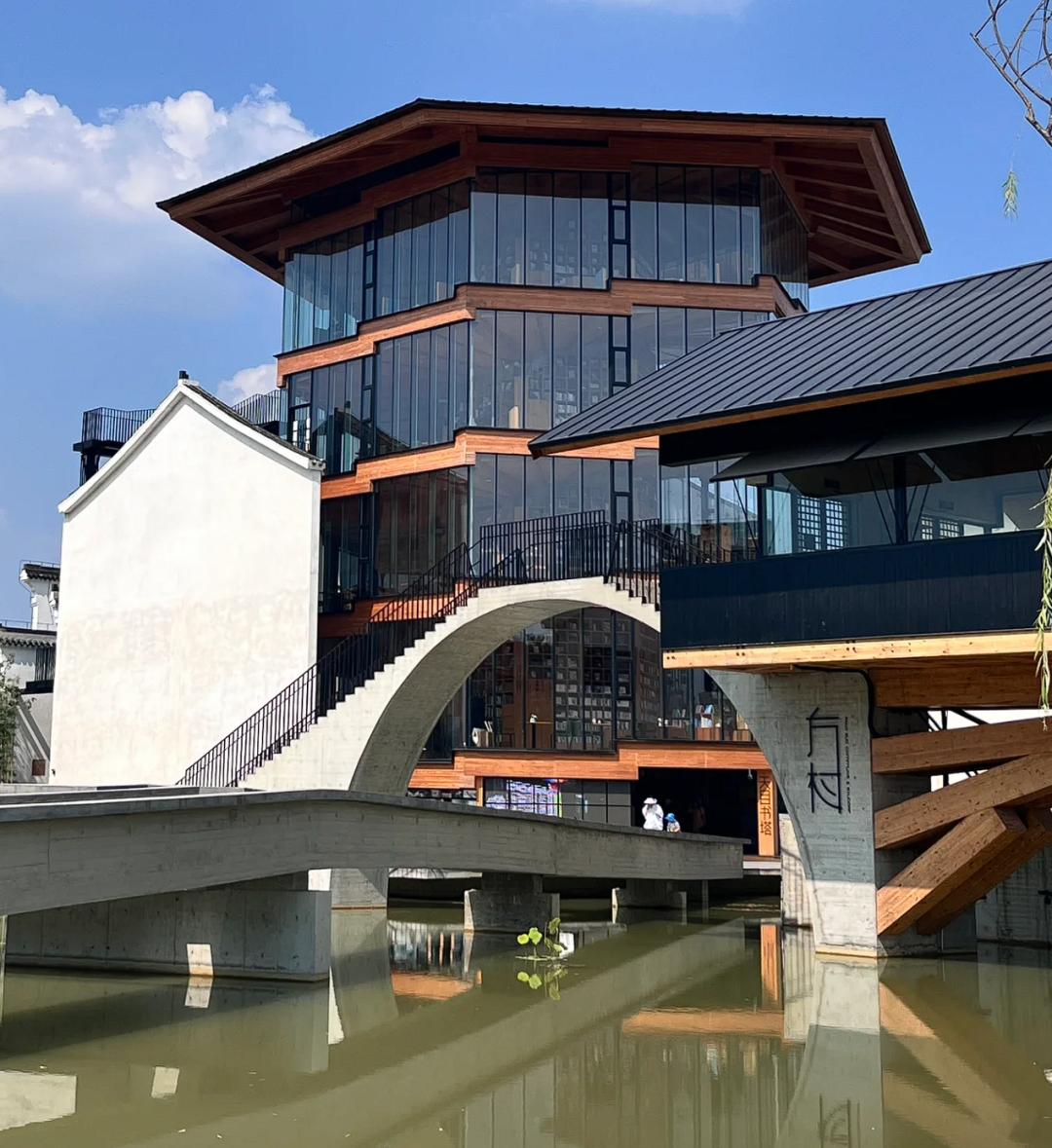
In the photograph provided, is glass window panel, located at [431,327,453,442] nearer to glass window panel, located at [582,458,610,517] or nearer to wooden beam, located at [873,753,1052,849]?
glass window panel, located at [582,458,610,517]

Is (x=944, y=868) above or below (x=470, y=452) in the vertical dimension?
below

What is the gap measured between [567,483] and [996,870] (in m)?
17.7

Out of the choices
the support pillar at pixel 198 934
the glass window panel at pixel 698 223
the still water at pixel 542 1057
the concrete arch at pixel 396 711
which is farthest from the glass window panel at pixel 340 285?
the support pillar at pixel 198 934

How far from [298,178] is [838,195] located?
15239mm

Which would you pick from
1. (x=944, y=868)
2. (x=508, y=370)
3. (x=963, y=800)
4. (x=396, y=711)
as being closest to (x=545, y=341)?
(x=508, y=370)

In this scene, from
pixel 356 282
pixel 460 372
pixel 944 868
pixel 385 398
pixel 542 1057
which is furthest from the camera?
pixel 356 282

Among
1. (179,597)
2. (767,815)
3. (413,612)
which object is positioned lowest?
(767,815)

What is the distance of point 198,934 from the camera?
1981 centimetres

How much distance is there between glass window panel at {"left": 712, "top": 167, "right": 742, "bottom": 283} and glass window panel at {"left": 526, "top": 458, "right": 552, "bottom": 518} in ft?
22.6

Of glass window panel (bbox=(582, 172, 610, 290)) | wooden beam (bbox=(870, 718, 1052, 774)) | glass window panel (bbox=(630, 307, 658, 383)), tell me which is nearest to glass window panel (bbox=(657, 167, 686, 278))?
glass window panel (bbox=(630, 307, 658, 383))

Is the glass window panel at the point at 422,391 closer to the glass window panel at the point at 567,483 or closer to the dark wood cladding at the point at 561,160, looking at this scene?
the glass window panel at the point at 567,483

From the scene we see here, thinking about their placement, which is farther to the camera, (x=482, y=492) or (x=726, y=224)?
(x=726, y=224)

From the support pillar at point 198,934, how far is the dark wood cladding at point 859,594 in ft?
Answer: 22.2

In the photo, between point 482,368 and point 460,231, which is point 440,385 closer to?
point 482,368
